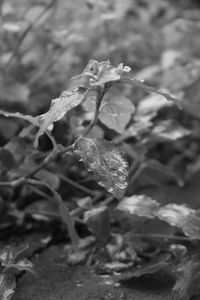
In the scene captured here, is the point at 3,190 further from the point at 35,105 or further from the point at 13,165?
→ the point at 35,105

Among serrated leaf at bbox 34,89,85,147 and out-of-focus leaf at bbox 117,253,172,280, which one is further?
out-of-focus leaf at bbox 117,253,172,280

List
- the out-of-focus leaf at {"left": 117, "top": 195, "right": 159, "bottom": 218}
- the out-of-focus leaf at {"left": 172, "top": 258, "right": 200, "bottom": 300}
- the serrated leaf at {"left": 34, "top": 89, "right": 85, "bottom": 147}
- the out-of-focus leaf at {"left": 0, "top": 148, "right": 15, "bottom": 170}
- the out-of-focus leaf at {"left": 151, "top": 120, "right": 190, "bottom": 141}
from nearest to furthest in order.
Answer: the serrated leaf at {"left": 34, "top": 89, "right": 85, "bottom": 147} → the out-of-focus leaf at {"left": 172, "top": 258, "right": 200, "bottom": 300} → the out-of-focus leaf at {"left": 117, "top": 195, "right": 159, "bottom": 218} → the out-of-focus leaf at {"left": 0, "top": 148, "right": 15, "bottom": 170} → the out-of-focus leaf at {"left": 151, "top": 120, "right": 190, "bottom": 141}

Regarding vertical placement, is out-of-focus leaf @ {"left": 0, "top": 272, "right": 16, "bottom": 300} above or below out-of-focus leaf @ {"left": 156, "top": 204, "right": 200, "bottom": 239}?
below

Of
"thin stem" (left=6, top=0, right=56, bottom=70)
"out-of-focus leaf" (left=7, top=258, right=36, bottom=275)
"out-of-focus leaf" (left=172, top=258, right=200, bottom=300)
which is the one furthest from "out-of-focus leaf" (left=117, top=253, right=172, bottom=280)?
"thin stem" (left=6, top=0, right=56, bottom=70)

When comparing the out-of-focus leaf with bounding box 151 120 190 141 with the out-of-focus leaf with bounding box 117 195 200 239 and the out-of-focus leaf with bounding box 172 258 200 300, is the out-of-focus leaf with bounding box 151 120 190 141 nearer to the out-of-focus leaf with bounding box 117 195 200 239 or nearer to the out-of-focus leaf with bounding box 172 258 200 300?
the out-of-focus leaf with bounding box 117 195 200 239

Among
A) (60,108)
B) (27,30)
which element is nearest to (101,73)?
(60,108)

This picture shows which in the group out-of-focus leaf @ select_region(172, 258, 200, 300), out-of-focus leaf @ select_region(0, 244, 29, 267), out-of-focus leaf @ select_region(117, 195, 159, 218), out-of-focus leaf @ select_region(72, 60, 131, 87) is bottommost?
out-of-focus leaf @ select_region(172, 258, 200, 300)
